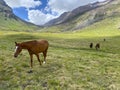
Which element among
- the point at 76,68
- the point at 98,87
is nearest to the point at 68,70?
the point at 76,68

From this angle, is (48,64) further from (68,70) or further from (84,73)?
(84,73)

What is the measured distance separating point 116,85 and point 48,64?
8.04m

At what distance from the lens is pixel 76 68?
944 inches

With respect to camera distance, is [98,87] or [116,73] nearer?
[98,87]

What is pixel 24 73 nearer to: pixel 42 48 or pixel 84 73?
pixel 42 48

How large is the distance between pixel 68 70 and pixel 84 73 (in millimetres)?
1617

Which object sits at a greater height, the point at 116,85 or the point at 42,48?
the point at 42,48

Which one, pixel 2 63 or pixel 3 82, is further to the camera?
pixel 2 63

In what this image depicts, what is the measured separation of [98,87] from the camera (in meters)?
19.1

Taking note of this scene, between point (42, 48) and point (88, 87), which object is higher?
point (42, 48)

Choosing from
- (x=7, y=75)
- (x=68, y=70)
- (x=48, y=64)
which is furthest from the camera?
(x=48, y=64)

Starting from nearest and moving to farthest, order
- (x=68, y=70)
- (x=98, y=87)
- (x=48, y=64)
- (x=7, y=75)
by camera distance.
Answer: (x=98, y=87) → (x=7, y=75) → (x=68, y=70) → (x=48, y=64)

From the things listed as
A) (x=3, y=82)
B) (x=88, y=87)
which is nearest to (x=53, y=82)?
(x=88, y=87)

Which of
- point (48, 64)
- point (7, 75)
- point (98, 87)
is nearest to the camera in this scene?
point (98, 87)
